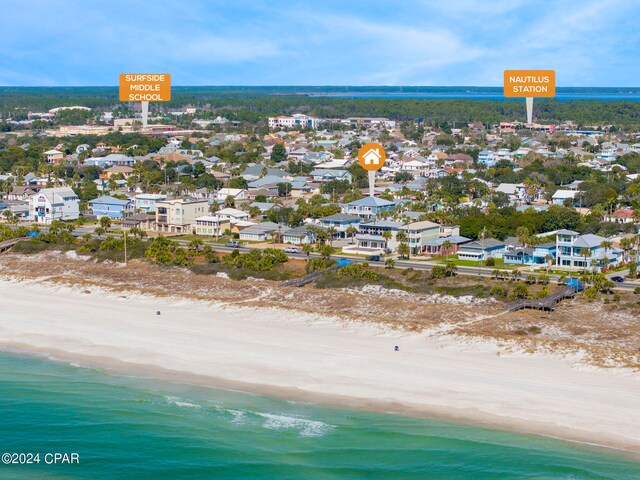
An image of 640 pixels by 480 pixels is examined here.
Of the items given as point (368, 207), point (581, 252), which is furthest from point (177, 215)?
point (581, 252)

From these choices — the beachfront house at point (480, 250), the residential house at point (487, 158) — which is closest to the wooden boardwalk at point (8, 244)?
the beachfront house at point (480, 250)

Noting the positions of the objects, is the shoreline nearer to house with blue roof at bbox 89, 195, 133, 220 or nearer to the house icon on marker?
house with blue roof at bbox 89, 195, 133, 220

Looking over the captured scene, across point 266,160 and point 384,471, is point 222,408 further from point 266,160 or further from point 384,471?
point 266,160

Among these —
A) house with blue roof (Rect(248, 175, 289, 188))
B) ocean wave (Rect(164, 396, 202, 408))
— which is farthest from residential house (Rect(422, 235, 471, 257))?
house with blue roof (Rect(248, 175, 289, 188))

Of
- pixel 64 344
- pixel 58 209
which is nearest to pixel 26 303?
pixel 64 344

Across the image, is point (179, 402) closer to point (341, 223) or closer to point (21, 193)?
point (341, 223)

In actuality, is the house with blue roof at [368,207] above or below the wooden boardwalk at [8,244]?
above

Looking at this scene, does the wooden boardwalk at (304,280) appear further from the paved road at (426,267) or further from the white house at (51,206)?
the white house at (51,206)
